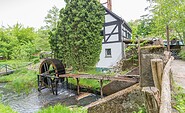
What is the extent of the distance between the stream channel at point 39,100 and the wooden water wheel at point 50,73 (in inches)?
28.1

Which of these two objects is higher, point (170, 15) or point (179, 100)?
point (170, 15)

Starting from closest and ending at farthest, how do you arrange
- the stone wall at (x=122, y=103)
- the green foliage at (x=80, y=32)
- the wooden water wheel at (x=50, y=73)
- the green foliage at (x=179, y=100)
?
1. the green foliage at (x=179, y=100)
2. the stone wall at (x=122, y=103)
3. the wooden water wheel at (x=50, y=73)
4. the green foliage at (x=80, y=32)

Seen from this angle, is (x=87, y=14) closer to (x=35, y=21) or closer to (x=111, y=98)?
(x=111, y=98)

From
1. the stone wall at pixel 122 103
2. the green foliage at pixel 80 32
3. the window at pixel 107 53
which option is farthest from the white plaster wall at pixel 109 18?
the stone wall at pixel 122 103

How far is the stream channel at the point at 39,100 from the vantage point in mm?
8541

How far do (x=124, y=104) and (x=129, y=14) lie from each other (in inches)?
1792

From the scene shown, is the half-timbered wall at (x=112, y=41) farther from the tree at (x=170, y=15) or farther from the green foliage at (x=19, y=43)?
the green foliage at (x=19, y=43)

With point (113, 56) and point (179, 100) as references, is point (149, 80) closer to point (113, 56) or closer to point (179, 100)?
point (179, 100)

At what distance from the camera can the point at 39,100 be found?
966 centimetres

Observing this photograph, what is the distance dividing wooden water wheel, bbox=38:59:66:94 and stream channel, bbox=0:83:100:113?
71 centimetres

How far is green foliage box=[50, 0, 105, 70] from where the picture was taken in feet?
38.1

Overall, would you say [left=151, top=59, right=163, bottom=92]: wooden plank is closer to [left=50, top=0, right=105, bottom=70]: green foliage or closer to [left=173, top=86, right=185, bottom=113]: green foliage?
[left=173, top=86, right=185, bottom=113]: green foliage

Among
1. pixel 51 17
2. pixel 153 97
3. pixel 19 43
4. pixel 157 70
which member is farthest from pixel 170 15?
pixel 51 17

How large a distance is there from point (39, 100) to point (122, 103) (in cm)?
613
